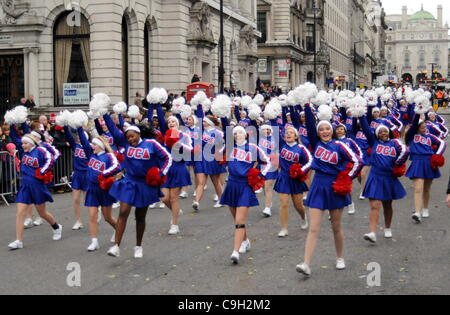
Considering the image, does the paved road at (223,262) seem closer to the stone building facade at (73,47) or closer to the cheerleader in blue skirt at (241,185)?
the cheerleader in blue skirt at (241,185)

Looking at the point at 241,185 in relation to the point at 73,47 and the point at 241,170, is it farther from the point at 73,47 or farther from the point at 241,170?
the point at 73,47

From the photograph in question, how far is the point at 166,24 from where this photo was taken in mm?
30172

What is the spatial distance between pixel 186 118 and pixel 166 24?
17665mm

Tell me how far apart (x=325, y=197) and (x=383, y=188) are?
2.05m

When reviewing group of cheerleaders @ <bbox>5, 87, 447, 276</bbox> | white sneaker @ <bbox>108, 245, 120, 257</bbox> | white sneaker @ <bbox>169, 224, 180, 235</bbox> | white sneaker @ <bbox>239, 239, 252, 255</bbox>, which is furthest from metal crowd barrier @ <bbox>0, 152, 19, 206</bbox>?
white sneaker @ <bbox>239, 239, 252, 255</bbox>

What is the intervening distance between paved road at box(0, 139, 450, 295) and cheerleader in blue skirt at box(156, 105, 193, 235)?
1.22ft

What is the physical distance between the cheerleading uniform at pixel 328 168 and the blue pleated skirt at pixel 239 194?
93cm

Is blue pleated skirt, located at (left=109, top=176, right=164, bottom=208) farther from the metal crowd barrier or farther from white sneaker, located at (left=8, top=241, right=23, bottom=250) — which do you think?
the metal crowd barrier

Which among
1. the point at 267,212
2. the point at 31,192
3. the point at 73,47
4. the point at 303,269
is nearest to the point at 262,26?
the point at 73,47

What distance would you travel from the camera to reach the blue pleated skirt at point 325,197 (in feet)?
26.2

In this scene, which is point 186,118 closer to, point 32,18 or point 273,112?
point 273,112

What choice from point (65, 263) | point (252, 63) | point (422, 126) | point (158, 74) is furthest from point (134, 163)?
point (252, 63)

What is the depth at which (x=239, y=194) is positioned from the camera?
881 centimetres

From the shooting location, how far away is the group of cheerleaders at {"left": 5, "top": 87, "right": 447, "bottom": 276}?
8.12 metres
